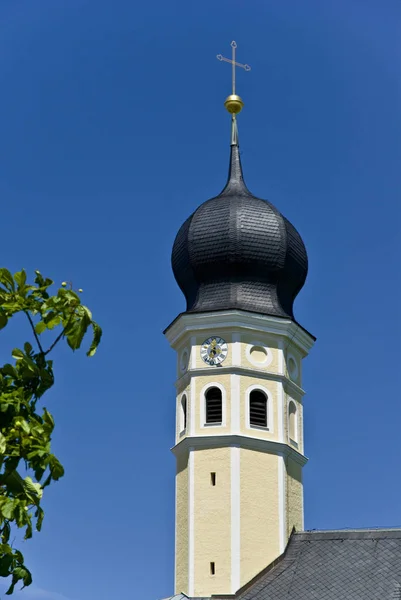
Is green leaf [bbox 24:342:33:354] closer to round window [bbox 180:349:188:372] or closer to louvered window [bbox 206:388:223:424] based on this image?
louvered window [bbox 206:388:223:424]

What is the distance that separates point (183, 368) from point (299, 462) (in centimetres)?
341

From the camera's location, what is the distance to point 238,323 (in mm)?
27406

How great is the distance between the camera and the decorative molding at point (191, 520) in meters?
25.7

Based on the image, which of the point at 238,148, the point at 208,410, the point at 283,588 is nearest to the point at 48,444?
the point at 283,588

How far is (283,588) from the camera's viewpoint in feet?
81.0

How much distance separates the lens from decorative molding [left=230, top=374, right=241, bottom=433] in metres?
26.7

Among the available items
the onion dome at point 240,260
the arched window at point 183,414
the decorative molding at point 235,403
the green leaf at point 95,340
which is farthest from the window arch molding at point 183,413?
the green leaf at point 95,340

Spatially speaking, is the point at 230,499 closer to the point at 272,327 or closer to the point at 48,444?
the point at 272,327

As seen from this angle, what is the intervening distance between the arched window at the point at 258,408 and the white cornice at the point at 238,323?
145 cm

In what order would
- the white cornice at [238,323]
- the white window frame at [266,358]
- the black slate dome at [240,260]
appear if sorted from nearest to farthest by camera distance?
the white cornice at [238,323]
the white window frame at [266,358]
the black slate dome at [240,260]

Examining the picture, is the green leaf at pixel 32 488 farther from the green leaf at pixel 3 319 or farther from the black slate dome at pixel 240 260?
the black slate dome at pixel 240 260

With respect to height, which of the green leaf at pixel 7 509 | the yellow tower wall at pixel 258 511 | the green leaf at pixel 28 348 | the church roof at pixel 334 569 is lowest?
the green leaf at pixel 7 509

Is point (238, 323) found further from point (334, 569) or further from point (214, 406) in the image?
point (334, 569)

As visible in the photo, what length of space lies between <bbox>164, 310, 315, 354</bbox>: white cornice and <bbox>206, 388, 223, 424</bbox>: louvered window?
147 cm
